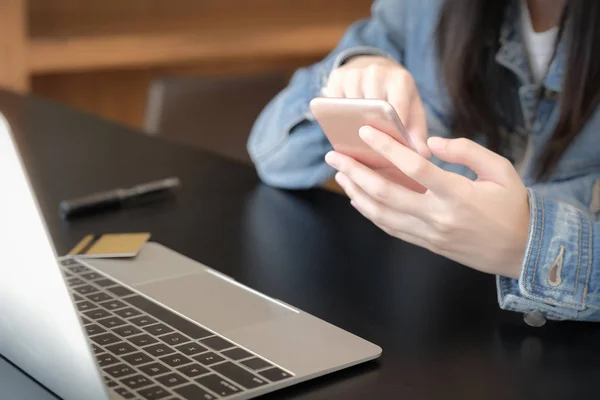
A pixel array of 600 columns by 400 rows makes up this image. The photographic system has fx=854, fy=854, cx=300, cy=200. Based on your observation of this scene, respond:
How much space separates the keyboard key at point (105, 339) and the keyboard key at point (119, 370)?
0.04 m

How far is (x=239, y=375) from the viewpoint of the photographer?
22.4 inches

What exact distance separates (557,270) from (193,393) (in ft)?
1.07

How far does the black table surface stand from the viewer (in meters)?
0.59

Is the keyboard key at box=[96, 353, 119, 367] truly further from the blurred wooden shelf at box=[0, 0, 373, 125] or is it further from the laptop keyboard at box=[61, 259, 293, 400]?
the blurred wooden shelf at box=[0, 0, 373, 125]

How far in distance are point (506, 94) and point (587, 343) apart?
0.50 m

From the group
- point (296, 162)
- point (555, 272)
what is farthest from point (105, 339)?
point (296, 162)

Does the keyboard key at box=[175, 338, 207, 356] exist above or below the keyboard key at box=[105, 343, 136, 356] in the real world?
below

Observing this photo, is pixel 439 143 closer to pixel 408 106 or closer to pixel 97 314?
pixel 408 106

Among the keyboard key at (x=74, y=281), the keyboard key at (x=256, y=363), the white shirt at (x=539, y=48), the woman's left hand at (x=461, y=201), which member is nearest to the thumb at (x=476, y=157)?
the woman's left hand at (x=461, y=201)

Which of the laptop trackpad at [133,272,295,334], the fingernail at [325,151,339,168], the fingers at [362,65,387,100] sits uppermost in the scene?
the fingers at [362,65,387,100]

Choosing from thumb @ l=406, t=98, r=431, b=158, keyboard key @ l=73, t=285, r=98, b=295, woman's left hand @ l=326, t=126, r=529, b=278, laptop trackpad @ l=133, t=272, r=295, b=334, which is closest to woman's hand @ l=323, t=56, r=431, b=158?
thumb @ l=406, t=98, r=431, b=158

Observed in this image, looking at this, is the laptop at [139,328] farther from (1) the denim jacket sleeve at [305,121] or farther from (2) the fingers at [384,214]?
(1) the denim jacket sleeve at [305,121]

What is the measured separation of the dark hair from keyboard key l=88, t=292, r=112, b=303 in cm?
55

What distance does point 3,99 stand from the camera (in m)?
1.46
